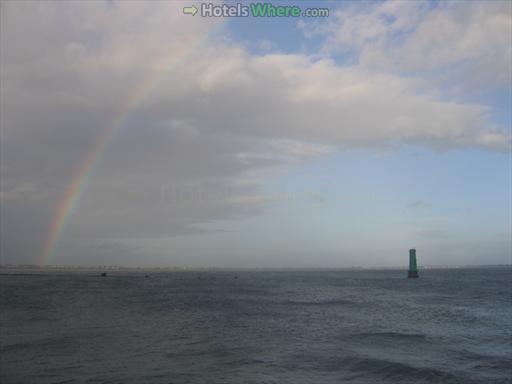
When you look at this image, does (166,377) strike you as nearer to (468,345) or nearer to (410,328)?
(468,345)

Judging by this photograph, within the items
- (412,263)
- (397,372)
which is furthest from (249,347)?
(412,263)

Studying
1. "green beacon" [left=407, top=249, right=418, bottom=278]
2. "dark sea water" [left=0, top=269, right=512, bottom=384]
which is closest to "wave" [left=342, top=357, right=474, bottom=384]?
"dark sea water" [left=0, top=269, right=512, bottom=384]

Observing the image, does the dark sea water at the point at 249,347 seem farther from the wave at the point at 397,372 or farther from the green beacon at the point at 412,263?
the green beacon at the point at 412,263

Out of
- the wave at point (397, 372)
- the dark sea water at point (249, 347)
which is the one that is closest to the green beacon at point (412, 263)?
the dark sea water at point (249, 347)

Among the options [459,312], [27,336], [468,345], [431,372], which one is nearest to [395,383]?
[431,372]

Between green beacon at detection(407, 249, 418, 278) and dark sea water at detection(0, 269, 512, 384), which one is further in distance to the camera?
green beacon at detection(407, 249, 418, 278)

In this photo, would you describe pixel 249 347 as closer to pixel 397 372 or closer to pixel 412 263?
pixel 397 372

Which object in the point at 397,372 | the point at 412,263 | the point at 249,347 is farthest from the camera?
the point at 412,263

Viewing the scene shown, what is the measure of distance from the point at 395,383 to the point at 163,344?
543 inches

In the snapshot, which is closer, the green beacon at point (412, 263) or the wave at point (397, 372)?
the wave at point (397, 372)

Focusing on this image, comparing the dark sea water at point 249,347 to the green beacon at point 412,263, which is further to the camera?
the green beacon at point 412,263

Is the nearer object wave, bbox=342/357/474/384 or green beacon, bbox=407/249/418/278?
wave, bbox=342/357/474/384

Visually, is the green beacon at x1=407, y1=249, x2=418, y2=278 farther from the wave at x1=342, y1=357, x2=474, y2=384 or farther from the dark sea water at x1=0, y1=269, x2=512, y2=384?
the wave at x1=342, y1=357, x2=474, y2=384

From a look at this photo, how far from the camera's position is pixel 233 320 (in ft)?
132
